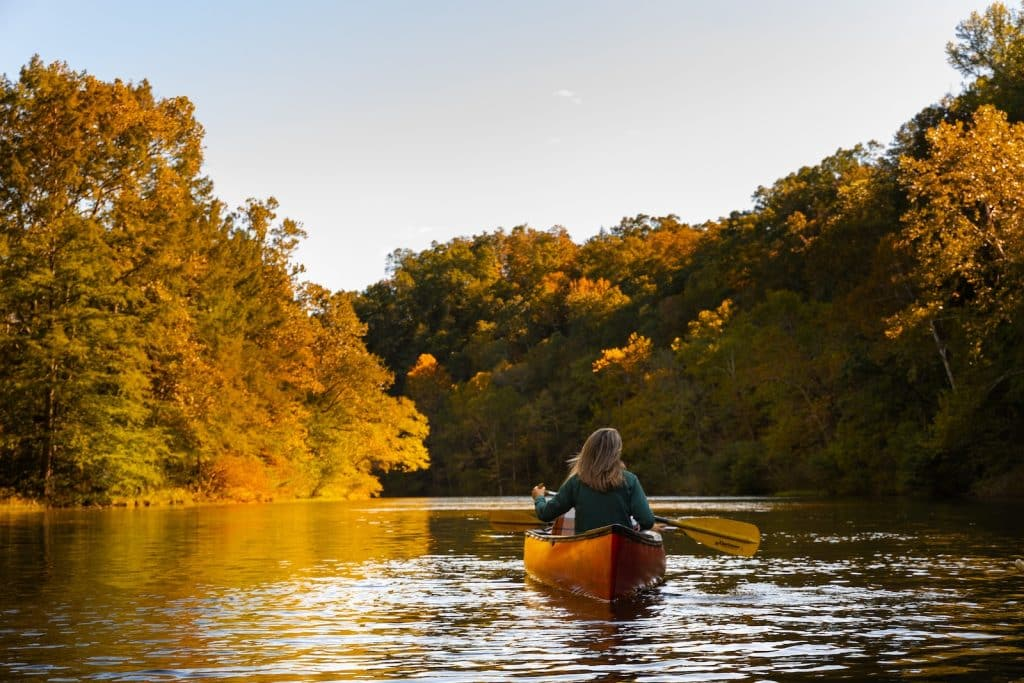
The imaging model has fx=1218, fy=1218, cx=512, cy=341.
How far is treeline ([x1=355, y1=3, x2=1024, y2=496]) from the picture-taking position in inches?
1476

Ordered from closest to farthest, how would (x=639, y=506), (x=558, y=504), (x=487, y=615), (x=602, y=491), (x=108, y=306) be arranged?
(x=487, y=615) < (x=602, y=491) < (x=639, y=506) < (x=558, y=504) < (x=108, y=306)

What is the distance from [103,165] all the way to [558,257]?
285ft

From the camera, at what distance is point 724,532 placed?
15297 mm

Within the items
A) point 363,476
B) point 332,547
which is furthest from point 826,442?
point 332,547

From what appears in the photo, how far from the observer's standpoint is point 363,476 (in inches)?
2714

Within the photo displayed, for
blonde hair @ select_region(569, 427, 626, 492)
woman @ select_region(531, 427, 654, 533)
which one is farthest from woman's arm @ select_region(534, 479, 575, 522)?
blonde hair @ select_region(569, 427, 626, 492)

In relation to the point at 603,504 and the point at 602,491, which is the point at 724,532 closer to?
the point at 603,504

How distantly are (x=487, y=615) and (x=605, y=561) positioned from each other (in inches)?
52.7

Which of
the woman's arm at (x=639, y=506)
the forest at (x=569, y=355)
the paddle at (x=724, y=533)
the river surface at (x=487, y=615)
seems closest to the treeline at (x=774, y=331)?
the forest at (x=569, y=355)

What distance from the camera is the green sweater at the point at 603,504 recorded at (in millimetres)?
12844

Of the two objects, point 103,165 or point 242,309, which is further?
point 242,309

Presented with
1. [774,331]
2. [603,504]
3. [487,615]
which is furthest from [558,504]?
[774,331]

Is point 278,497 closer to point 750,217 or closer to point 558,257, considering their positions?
point 750,217

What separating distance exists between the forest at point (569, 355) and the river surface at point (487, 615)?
690 inches
